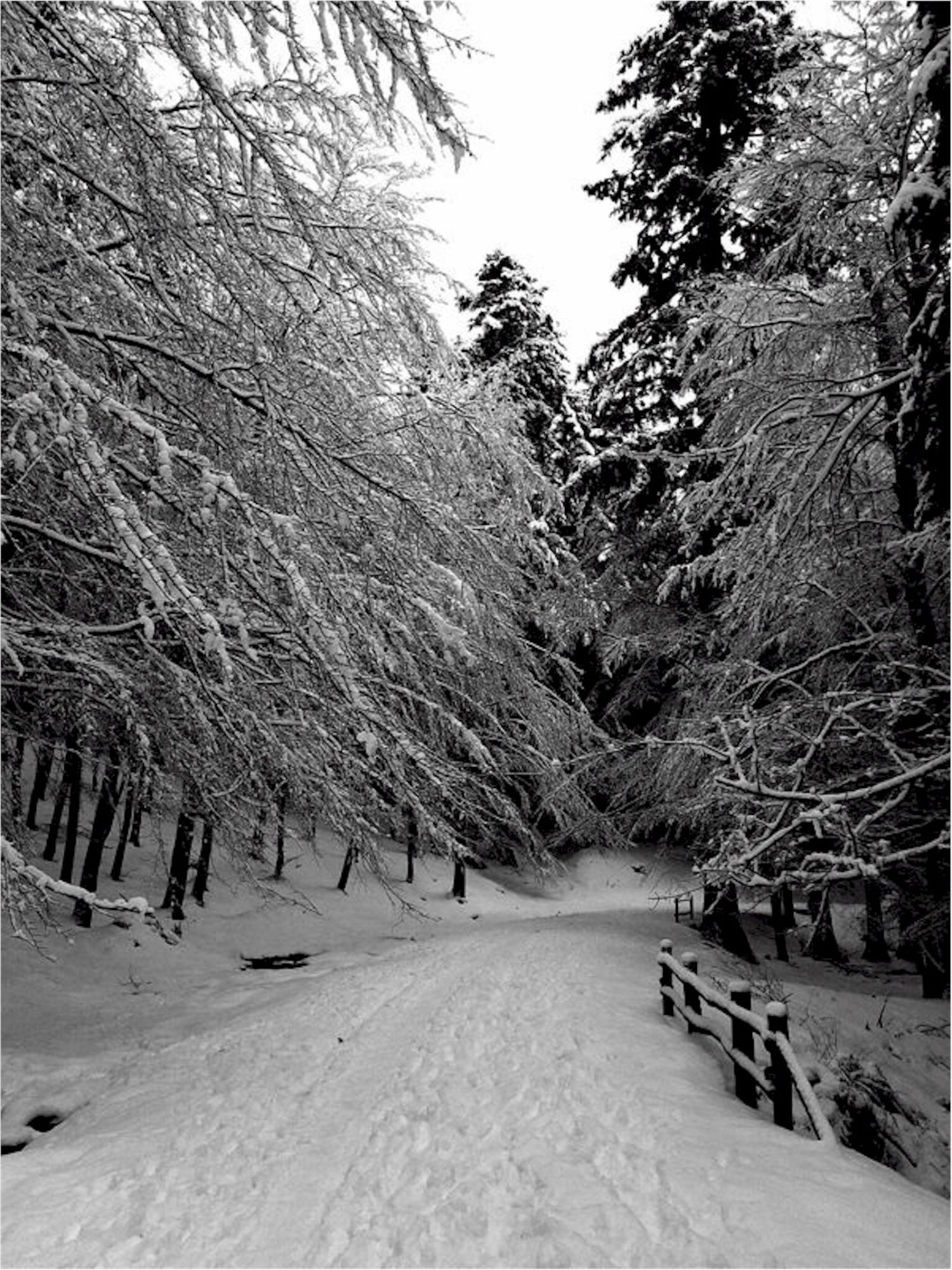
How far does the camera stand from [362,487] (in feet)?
15.3

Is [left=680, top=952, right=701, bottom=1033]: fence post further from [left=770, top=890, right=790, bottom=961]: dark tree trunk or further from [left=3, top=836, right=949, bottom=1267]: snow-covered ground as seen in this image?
[left=770, top=890, right=790, bottom=961]: dark tree trunk

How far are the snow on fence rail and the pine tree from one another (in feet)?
51.1

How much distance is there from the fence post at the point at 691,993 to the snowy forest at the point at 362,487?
34cm

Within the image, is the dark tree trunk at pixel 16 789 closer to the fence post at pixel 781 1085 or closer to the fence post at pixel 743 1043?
the fence post at pixel 781 1085

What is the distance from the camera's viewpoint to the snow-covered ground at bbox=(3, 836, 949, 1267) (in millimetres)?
3629

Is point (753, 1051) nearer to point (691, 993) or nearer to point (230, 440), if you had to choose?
point (691, 993)

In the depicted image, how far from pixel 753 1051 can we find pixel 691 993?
1502mm

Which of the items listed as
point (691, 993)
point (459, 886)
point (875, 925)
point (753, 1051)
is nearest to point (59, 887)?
point (753, 1051)

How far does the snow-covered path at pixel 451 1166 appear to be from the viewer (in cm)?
358

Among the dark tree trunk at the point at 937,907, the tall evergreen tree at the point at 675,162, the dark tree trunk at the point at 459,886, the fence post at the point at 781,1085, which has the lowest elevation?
the dark tree trunk at the point at 459,886

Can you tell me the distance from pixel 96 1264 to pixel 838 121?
968cm

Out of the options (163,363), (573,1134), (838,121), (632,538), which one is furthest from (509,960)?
(838,121)

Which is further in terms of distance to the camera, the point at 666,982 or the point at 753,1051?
the point at 666,982

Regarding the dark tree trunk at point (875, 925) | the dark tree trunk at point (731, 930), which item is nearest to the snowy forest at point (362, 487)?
the dark tree trunk at point (875, 925)
